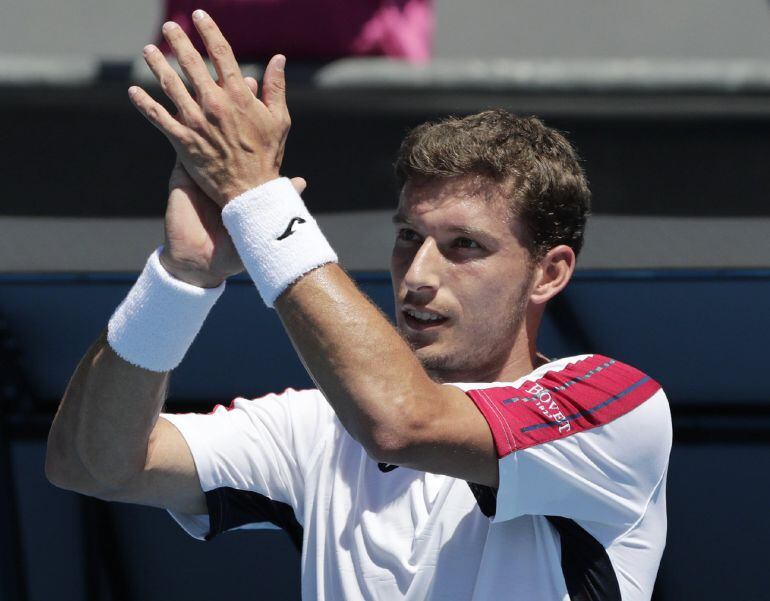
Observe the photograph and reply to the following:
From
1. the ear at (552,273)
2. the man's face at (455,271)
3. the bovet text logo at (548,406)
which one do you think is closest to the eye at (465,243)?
the man's face at (455,271)

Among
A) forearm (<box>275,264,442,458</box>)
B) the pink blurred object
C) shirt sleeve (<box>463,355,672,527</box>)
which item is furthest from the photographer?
the pink blurred object

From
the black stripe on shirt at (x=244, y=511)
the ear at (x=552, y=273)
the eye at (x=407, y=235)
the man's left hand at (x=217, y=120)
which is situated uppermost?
the man's left hand at (x=217, y=120)

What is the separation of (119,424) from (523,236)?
0.53 meters

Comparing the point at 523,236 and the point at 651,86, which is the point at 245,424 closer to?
the point at 523,236

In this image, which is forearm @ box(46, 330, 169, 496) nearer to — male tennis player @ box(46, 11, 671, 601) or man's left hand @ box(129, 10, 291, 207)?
male tennis player @ box(46, 11, 671, 601)

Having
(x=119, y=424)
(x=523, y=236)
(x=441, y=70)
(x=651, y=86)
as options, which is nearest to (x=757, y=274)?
(x=523, y=236)

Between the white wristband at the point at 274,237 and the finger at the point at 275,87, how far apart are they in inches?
3.2

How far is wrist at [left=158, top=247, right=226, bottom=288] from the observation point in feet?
4.14

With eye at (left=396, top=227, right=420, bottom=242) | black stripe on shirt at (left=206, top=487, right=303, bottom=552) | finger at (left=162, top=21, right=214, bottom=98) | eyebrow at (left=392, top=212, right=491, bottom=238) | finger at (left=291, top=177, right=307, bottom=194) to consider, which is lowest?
black stripe on shirt at (left=206, top=487, right=303, bottom=552)

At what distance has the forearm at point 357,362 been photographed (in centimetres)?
114

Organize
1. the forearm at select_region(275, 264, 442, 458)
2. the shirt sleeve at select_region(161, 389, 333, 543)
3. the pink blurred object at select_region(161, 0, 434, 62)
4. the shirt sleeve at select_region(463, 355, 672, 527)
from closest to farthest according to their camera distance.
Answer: the forearm at select_region(275, 264, 442, 458) → the shirt sleeve at select_region(463, 355, 672, 527) → the pink blurred object at select_region(161, 0, 434, 62) → the shirt sleeve at select_region(161, 389, 333, 543)

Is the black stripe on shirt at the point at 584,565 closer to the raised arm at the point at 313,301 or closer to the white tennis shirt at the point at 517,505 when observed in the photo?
the white tennis shirt at the point at 517,505

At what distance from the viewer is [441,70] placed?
1283 millimetres

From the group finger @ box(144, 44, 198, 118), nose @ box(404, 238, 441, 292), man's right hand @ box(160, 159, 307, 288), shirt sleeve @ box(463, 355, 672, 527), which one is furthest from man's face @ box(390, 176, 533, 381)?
finger @ box(144, 44, 198, 118)
